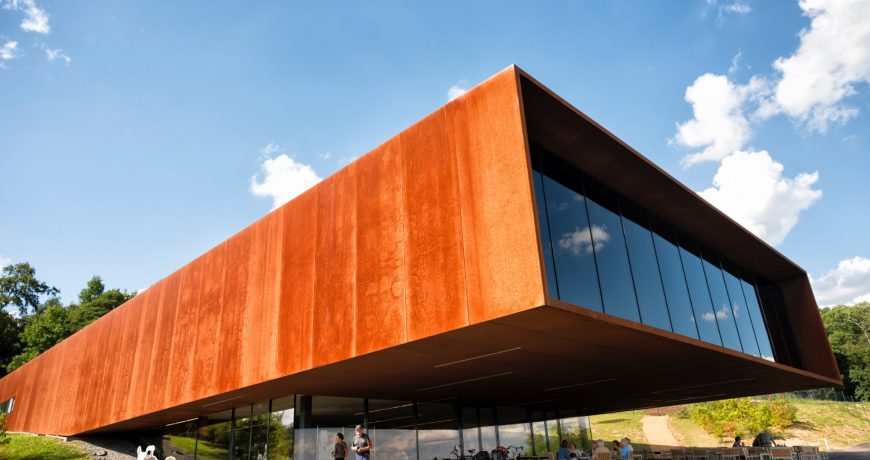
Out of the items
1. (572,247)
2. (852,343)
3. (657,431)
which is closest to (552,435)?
(572,247)

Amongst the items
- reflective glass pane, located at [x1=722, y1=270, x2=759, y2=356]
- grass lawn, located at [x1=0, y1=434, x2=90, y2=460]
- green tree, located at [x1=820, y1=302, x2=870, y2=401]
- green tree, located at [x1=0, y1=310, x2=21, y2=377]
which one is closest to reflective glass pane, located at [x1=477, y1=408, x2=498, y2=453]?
reflective glass pane, located at [x1=722, y1=270, x2=759, y2=356]

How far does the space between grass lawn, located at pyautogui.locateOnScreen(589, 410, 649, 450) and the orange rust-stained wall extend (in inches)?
1322

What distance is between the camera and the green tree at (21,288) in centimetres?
5469

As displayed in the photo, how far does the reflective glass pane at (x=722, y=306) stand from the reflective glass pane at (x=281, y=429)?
35.4 ft

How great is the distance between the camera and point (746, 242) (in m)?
15.4

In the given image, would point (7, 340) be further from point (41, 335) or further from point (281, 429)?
point (281, 429)

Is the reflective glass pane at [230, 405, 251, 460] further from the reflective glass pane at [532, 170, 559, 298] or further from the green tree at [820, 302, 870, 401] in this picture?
the green tree at [820, 302, 870, 401]

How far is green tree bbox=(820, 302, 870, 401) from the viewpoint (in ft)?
160

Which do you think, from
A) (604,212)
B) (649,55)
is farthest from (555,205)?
(649,55)

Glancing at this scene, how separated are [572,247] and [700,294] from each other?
19.9 ft

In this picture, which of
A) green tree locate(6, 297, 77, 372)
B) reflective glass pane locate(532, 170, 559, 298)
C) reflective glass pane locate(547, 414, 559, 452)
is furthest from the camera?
green tree locate(6, 297, 77, 372)

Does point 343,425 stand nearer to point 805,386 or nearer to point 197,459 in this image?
point 197,459

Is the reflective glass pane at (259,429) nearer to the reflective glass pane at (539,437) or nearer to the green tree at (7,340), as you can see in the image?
the reflective glass pane at (539,437)

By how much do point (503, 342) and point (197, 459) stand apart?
1398 cm
